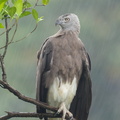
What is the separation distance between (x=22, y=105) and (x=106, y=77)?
7.31ft

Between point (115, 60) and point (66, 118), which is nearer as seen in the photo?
point (66, 118)

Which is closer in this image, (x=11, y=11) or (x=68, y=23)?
(x=11, y=11)

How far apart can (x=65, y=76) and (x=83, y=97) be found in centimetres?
22

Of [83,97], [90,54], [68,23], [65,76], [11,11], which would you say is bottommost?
[90,54]

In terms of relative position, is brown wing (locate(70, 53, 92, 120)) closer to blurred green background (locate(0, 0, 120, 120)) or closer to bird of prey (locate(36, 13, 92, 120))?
bird of prey (locate(36, 13, 92, 120))

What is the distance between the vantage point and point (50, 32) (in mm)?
10031

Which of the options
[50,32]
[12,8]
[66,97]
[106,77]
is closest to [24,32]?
[50,32]

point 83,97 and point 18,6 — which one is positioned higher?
point 18,6

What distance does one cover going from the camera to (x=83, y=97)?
402 centimetres

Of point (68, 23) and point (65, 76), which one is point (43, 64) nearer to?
point (65, 76)

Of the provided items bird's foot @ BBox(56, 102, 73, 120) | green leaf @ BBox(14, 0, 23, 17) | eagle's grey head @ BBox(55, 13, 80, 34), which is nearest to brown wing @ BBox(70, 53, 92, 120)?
bird's foot @ BBox(56, 102, 73, 120)

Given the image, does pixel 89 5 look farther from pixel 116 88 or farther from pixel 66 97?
pixel 66 97

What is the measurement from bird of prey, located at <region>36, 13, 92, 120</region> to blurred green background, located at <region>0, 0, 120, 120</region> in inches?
189

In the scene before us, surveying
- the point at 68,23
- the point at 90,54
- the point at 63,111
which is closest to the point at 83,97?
the point at 63,111
